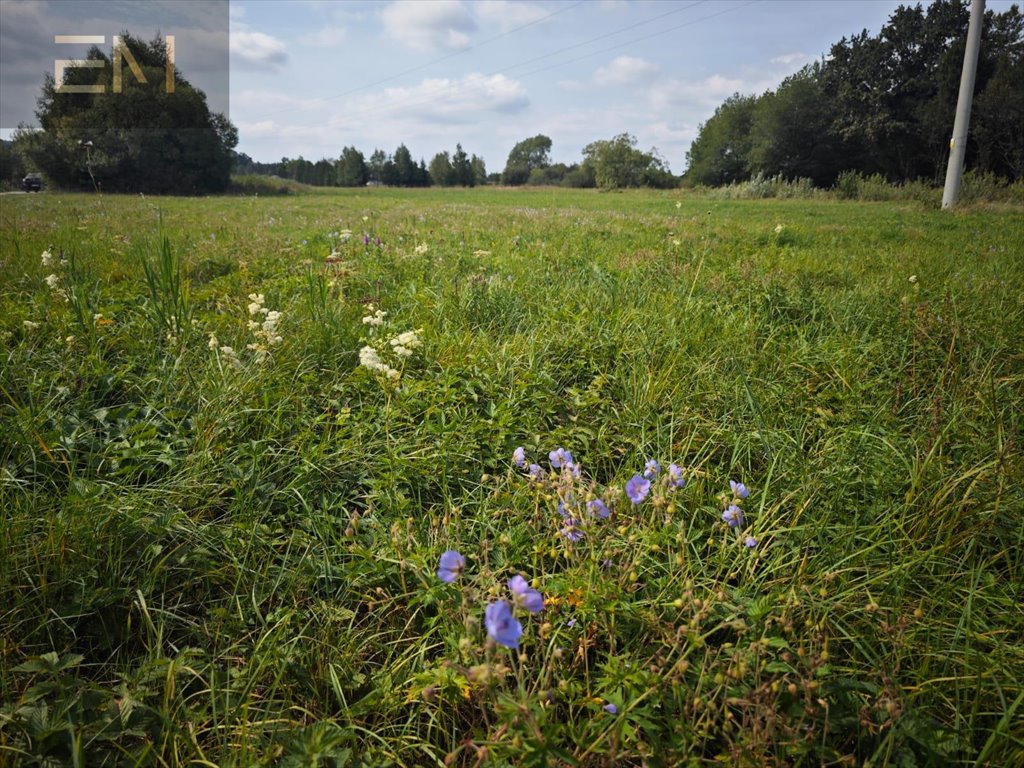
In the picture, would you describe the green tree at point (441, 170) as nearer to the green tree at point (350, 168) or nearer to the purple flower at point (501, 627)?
the green tree at point (350, 168)

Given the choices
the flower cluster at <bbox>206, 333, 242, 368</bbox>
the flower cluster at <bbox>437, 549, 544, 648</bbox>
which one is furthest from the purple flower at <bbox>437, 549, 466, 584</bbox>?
the flower cluster at <bbox>206, 333, 242, 368</bbox>

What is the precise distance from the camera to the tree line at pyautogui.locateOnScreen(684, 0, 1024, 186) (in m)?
A: 34.0

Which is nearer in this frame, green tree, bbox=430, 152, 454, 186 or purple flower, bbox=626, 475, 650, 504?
purple flower, bbox=626, 475, 650, 504

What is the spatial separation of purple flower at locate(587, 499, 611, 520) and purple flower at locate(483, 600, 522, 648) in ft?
1.61

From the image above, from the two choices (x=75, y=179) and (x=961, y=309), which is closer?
(x=961, y=309)

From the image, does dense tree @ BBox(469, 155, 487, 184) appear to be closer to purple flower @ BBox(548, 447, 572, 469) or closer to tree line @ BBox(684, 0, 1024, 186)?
tree line @ BBox(684, 0, 1024, 186)

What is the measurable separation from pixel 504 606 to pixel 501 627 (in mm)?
31

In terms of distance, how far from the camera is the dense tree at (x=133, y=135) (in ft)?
86.9

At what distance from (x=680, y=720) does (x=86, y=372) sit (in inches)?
105

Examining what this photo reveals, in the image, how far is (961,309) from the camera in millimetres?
3273

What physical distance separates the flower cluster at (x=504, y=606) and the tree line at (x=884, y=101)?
38005mm

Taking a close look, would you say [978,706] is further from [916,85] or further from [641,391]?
[916,85]

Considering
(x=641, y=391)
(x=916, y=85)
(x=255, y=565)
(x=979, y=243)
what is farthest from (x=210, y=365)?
(x=916, y=85)

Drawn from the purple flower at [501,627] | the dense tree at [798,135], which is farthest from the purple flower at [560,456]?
the dense tree at [798,135]
